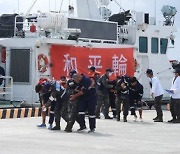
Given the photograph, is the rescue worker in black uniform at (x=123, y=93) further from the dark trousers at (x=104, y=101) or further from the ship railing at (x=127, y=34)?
the ship railing at (x=127, y=34)

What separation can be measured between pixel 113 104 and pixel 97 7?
764 cm

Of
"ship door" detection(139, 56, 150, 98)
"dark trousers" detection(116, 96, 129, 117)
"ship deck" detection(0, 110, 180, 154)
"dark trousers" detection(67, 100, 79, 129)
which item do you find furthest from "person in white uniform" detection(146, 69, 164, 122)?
"ship door" detection(139, 56, 150, 98)

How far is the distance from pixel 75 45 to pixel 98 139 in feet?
29.3

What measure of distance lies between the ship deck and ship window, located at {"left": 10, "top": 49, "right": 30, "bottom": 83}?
4.04 metres

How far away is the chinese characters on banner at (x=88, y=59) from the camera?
19641mm

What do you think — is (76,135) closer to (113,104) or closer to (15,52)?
(113,104)

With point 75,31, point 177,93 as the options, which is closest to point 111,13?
point 75,31

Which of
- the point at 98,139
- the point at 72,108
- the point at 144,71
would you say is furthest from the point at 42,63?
the point at 98,139

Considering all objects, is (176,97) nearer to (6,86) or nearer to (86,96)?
(86,96)

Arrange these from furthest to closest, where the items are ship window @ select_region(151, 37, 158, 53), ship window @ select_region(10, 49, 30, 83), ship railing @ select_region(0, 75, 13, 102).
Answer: ship window @ select_region(151, 37, 158, 53) → ship window @ select_region(10, 49, 30, 83) → ship railing @ select_region(0, 75, 13, 102)

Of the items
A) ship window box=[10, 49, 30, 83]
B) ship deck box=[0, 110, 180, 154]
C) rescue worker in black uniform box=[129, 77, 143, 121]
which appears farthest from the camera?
ship window box=[10, 49, 30, 83]

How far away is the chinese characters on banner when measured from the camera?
64.4ft

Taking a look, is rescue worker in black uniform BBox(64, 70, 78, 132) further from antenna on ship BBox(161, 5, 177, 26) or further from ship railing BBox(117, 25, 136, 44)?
antenna on ship BBox(161, 5, 177, 26)

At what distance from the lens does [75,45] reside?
66.2 ft
